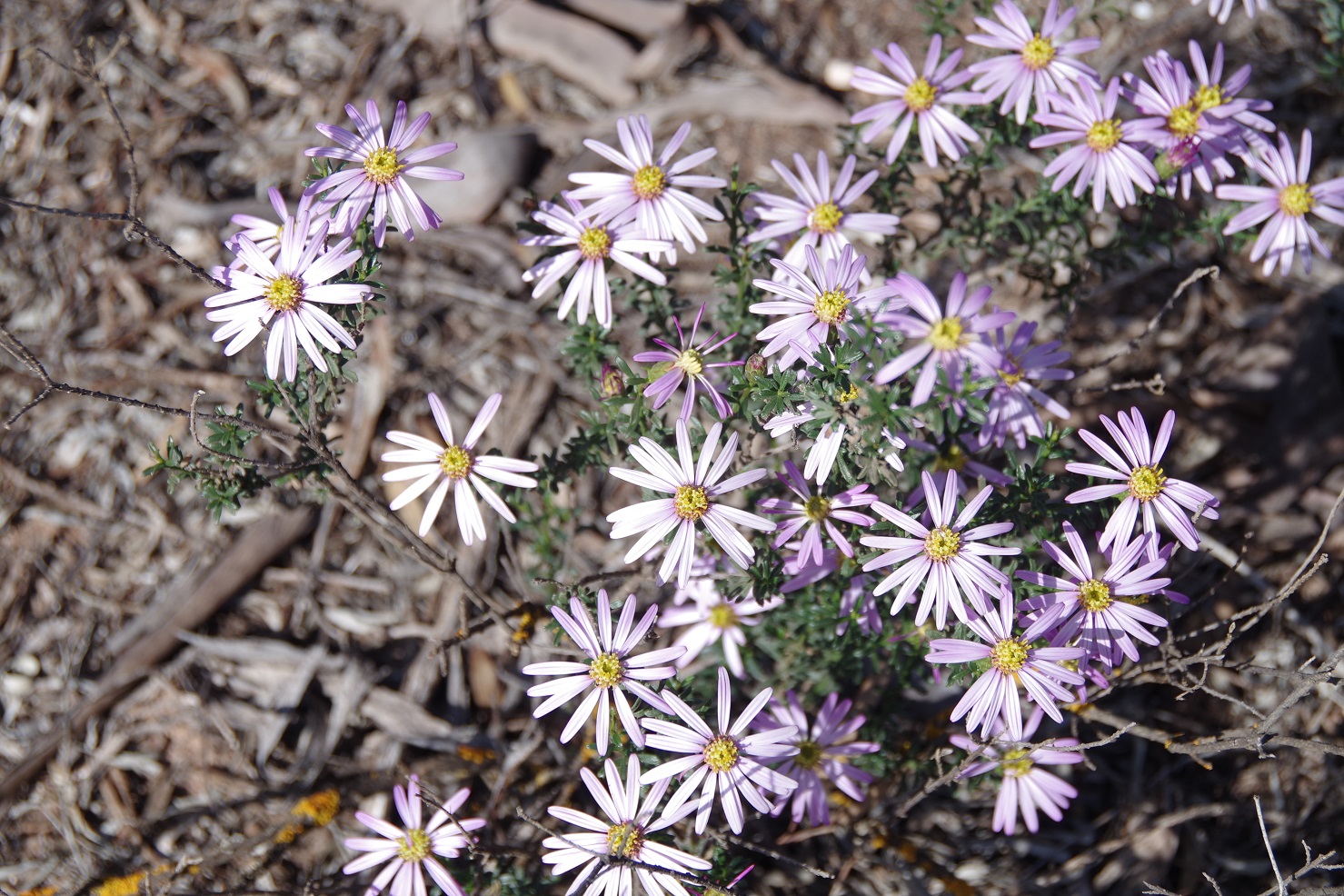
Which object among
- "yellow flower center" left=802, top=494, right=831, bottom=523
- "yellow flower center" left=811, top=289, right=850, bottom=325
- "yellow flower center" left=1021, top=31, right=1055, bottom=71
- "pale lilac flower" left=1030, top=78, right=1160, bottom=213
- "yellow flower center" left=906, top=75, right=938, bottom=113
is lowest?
"yellow flower center" left=802, top=494, right=831, bottom=523

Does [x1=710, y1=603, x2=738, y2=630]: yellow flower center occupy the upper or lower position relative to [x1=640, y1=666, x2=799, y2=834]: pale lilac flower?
upper

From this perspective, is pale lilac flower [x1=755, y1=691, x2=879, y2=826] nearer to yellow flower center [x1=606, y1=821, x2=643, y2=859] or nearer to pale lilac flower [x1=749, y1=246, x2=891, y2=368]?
yellow flower center [x1=606, y1=821, x2=643, y2=859]

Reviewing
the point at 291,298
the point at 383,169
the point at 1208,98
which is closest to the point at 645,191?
the point at 383,169

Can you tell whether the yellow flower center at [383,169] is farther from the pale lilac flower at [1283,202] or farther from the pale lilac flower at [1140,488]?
the pale lilac flower at [1283,202]

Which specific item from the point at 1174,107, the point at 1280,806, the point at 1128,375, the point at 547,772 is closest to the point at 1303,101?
the point at 1128,375

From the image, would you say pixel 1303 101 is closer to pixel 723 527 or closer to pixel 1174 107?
pixel 1174 107

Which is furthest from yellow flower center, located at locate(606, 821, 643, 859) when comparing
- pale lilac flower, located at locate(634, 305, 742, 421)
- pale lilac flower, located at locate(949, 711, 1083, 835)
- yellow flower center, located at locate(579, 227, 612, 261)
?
yellow flower center, located at locate(579, 227, 612, 261)
